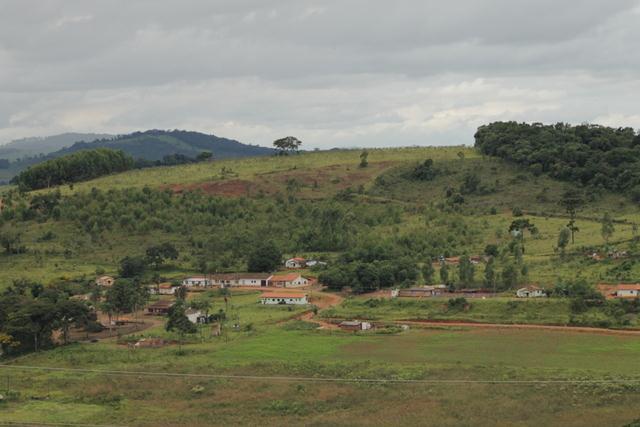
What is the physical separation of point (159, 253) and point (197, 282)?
8.00 meters

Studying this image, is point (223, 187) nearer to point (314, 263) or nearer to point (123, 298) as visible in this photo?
point (314, 263)

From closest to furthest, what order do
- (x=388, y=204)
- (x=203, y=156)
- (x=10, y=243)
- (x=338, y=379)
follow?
(x=338, y=379)
(x=10, y=243)
(x=388, y=204)
(x=203, y=156)

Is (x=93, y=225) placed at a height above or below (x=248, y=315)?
above

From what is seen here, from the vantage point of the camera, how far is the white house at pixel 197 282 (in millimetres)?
85750

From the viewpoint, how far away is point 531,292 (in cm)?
7075

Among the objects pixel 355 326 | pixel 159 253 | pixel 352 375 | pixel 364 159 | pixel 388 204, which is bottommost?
pixel 352 375

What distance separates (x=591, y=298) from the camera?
2603 inches

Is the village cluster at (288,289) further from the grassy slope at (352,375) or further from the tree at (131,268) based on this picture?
the grassy slope at (352,375)

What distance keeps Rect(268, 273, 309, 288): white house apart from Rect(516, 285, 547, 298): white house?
22.3 metres

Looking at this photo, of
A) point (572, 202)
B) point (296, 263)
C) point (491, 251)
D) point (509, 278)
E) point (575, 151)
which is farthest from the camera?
point (575, 151)

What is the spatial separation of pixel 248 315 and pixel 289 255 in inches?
1062

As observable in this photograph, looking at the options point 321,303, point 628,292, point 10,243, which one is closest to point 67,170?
point 10,243

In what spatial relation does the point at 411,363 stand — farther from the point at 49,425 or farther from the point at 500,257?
the point at 500,257

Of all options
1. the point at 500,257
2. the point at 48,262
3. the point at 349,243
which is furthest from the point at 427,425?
the point at 48,262
